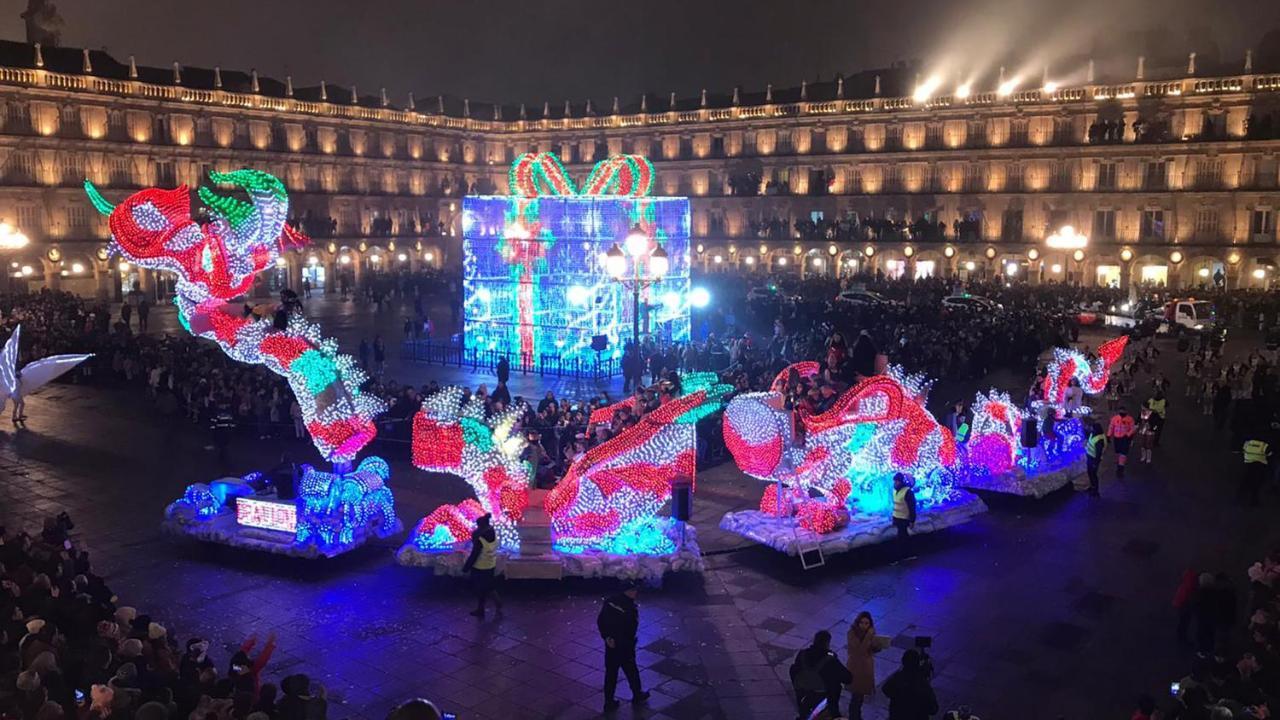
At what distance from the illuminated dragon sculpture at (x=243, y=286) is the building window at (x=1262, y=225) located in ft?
147

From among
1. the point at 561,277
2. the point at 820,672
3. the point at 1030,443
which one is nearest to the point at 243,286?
the point at 820,672

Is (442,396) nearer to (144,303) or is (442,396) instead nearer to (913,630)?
(913,630)

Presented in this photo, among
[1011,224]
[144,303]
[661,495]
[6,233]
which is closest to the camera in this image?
[661,495]

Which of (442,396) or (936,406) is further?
(936,406)

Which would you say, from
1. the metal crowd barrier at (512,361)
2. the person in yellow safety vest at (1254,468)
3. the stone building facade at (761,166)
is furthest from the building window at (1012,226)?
the person in yellow safety vest at (1254,468)

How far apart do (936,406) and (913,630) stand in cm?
1250

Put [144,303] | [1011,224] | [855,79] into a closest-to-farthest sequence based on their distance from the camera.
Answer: [144,303] < [1011,224] < [855,79]

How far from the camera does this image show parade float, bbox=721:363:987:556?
12508mm

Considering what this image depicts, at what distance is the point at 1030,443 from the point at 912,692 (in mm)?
8574

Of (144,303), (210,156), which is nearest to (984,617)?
(144,303)

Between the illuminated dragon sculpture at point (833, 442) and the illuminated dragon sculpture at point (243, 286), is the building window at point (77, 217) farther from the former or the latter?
the illuminated dragon sculpture at point (833, 442)

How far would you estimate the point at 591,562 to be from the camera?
1152cm

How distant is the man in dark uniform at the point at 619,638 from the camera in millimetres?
8562

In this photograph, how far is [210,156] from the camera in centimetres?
5250
